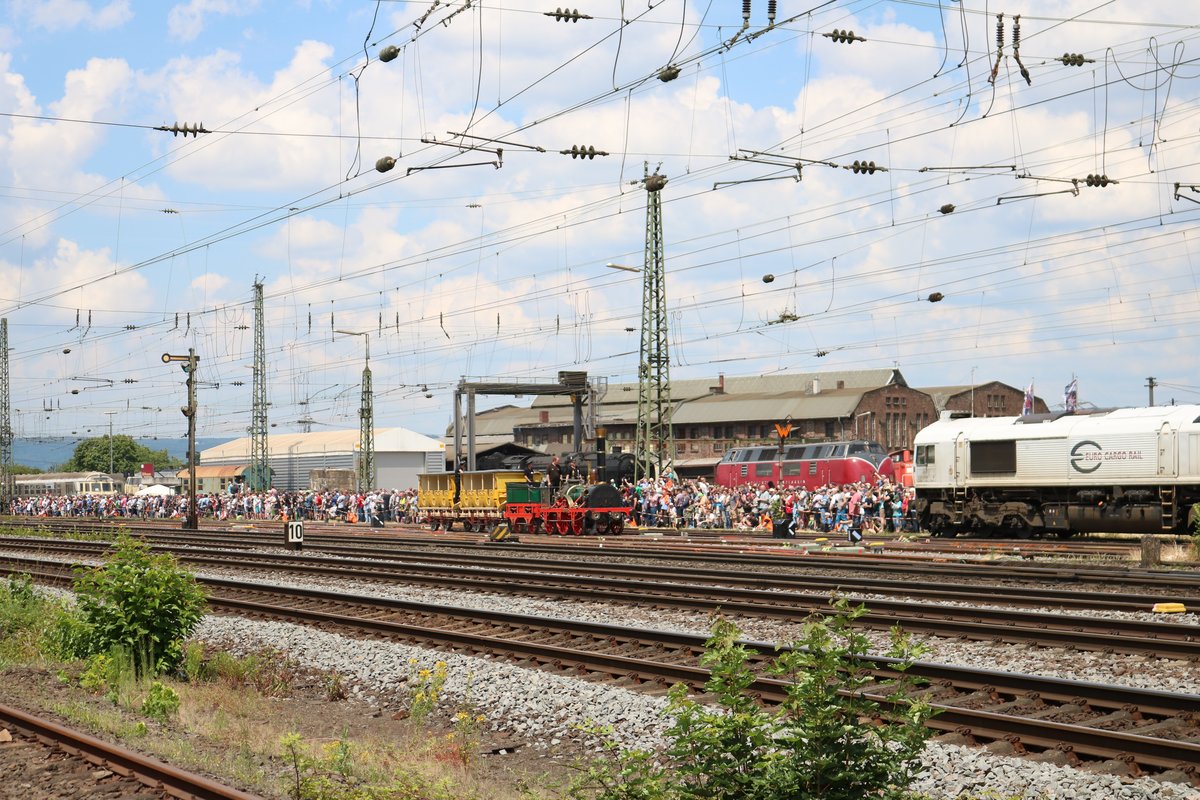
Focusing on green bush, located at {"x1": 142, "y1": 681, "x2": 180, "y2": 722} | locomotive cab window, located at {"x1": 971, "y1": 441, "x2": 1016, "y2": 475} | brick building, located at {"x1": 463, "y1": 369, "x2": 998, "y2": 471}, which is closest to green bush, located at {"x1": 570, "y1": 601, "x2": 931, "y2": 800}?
green bush, located at {"x1": 142, "y1": 681, "x2": 180, "y2": 722}

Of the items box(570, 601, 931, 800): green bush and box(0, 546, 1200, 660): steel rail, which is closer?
box(570, 601, 931, 800): green bush

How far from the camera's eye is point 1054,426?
3428 cm

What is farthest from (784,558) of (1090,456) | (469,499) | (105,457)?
(105,457)

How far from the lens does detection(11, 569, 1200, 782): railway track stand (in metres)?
9.43

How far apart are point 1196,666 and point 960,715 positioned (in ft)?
13.7

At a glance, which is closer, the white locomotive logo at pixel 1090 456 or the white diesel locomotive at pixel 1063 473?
the white diesel locomotive at pixel 1063 473

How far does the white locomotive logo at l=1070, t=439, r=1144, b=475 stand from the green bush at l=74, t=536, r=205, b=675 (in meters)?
26.0

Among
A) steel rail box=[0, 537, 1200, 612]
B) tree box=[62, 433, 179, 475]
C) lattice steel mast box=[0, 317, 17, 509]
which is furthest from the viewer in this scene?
tree box=[62, 433, 179, 475]

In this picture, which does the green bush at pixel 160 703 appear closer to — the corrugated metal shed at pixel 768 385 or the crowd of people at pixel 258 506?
the crowd of people at pixel 258 506

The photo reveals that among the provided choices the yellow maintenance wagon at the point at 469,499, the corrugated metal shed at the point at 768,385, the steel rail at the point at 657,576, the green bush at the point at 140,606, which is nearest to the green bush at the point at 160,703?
the green bush at the point at 140,606

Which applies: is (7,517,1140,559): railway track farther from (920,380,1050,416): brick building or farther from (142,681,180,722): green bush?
(920,380,1050,416): brick building

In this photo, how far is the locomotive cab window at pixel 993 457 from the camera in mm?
35062

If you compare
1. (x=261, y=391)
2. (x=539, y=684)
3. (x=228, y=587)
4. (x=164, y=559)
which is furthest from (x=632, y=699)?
(x=261, y=391)

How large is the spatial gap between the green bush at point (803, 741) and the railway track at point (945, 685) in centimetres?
103
